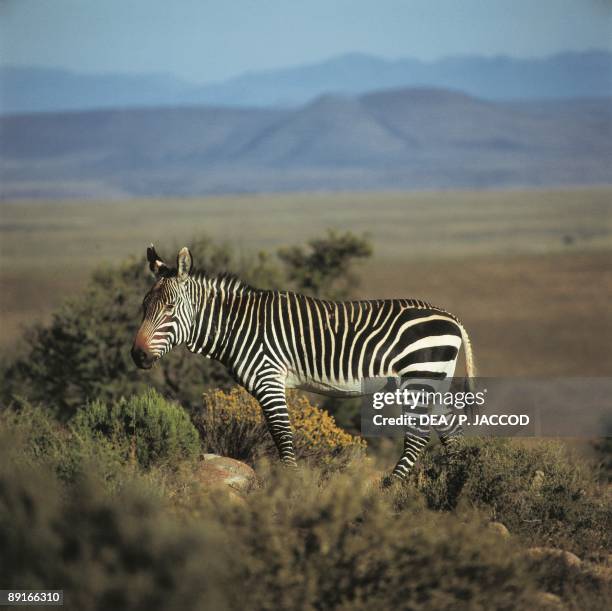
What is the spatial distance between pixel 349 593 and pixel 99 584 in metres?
1.63

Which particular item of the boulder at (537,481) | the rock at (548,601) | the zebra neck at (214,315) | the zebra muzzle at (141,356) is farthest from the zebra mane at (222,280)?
the rock at (548,601)

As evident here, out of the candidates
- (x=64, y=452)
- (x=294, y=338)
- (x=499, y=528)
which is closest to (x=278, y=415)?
(x=294, y=338)

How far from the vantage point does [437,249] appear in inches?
4063

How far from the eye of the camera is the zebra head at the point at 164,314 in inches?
380

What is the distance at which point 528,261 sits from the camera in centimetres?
9162

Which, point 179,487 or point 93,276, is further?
point 93,276

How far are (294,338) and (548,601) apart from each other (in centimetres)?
377

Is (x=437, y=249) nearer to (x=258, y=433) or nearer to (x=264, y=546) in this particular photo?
(x=258, y=433)

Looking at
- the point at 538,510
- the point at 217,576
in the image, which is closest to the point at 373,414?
the point at 538,510

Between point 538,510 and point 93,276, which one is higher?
point 93,276

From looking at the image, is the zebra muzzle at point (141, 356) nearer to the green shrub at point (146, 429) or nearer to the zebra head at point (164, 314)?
the zebra head at point (164, 314)

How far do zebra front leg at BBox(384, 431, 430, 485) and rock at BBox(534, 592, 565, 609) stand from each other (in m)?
2.81

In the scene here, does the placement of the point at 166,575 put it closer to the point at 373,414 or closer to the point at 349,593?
the point at 349,593

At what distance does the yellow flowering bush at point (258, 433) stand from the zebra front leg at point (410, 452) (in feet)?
3.76
